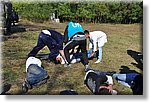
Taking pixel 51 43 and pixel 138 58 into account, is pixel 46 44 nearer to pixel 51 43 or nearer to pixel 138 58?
pixel 51 43

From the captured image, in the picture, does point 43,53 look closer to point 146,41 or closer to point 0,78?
point 0,78

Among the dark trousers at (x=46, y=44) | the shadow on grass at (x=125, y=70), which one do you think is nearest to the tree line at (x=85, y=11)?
the dark trousers at (x=46, y=44)

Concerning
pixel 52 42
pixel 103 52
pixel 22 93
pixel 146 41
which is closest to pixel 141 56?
pixel 146 41

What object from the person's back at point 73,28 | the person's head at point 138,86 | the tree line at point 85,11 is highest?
the tree line at point 85,11

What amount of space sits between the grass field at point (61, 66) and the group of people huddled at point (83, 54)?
40 mm

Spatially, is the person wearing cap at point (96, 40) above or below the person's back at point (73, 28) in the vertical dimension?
below

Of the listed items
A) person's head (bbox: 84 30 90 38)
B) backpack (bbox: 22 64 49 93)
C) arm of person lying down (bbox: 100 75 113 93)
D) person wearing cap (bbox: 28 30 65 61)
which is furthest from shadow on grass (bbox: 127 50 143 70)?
backpack (bbox: 22 64 49 93)

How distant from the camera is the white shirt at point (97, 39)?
2.90 metres

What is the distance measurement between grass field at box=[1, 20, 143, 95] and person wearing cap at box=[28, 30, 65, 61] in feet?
0.12

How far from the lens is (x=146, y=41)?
2855 millimetres

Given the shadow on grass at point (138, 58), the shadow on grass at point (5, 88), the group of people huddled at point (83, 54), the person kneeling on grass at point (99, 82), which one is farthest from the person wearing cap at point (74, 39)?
the shadow on grass at point (5, 88)

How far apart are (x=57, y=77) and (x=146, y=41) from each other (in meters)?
0.90

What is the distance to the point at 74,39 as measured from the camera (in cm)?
290

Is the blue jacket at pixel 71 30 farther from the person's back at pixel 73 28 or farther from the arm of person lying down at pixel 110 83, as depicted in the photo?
the arm of person lying down at pixel 110 83
